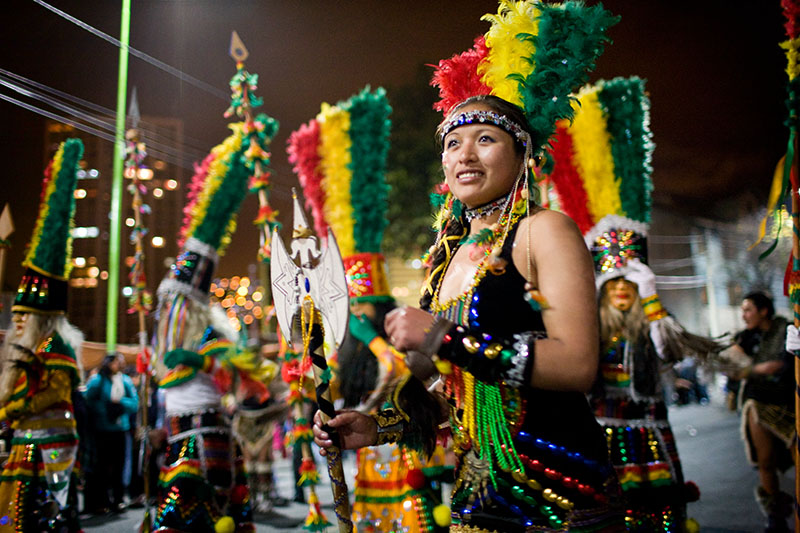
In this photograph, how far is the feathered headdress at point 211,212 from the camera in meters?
4.13

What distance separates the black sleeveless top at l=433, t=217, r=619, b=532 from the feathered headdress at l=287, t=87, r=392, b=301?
8.13 feet

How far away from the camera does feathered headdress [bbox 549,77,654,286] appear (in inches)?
158

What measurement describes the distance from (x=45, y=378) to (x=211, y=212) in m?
1.61

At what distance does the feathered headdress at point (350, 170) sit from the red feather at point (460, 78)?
2.07 m

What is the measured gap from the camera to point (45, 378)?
399cm

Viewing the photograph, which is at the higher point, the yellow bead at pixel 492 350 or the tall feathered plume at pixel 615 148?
the tall feathered plume at pixel 615 148

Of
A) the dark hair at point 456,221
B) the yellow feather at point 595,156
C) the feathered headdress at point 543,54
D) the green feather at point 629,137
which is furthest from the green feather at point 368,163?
the feathered headdress at point 543,54

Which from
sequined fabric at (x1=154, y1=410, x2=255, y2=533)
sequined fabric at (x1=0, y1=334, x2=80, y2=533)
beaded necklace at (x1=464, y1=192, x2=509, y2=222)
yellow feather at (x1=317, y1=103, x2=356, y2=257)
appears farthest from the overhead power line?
beaded necklace at (x1=464, y1=192, x2=509, y2=222)

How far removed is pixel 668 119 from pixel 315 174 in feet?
17.8

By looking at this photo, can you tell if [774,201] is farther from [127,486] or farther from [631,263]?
[127,486]

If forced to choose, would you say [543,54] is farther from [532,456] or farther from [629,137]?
[629,137]

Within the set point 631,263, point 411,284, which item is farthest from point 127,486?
point 411,284

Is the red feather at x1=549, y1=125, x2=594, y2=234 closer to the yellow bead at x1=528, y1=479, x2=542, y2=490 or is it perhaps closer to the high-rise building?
the yellow bead at x1=528, y1=479, x2=542, y2=490

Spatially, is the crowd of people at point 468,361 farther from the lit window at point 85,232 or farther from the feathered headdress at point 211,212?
the lit window at point 85,232
